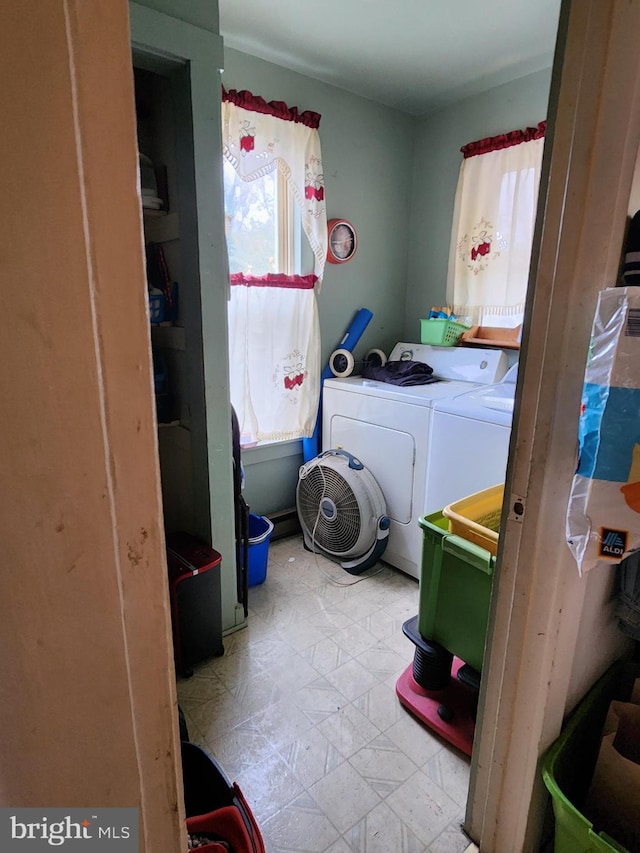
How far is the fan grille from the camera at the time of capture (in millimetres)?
2248

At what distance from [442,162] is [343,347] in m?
1.22

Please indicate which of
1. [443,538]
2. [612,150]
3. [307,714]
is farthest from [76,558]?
[307,714]

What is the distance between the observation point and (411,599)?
85.3 inches

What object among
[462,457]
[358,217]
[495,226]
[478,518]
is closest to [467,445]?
[462,457]

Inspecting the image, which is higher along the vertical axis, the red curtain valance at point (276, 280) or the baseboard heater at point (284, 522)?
the red curtain valance at point (276, 280)

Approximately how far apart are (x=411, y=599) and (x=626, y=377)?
→ 1694 mm

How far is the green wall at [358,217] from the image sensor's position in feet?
8.10

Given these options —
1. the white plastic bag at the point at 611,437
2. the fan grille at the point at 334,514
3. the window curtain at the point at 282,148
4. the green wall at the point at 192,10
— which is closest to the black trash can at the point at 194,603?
the fan grille at the point at 334,514

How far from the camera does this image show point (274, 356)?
2412mm

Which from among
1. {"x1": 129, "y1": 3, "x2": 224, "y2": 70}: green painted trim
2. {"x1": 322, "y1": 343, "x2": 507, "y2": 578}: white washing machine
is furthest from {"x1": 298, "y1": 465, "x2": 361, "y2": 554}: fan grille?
{"x1": 129, "y1": 3, "x2": 224, "y2": 70}: green painted trim

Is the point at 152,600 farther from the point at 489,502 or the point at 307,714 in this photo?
the point at 307,714

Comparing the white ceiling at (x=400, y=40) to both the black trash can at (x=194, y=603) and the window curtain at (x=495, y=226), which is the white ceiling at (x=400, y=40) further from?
the black trash can at (x=194, y=603)

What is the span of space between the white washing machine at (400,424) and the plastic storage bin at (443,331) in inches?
1.9

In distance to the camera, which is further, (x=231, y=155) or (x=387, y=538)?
(x=387, y=538)
